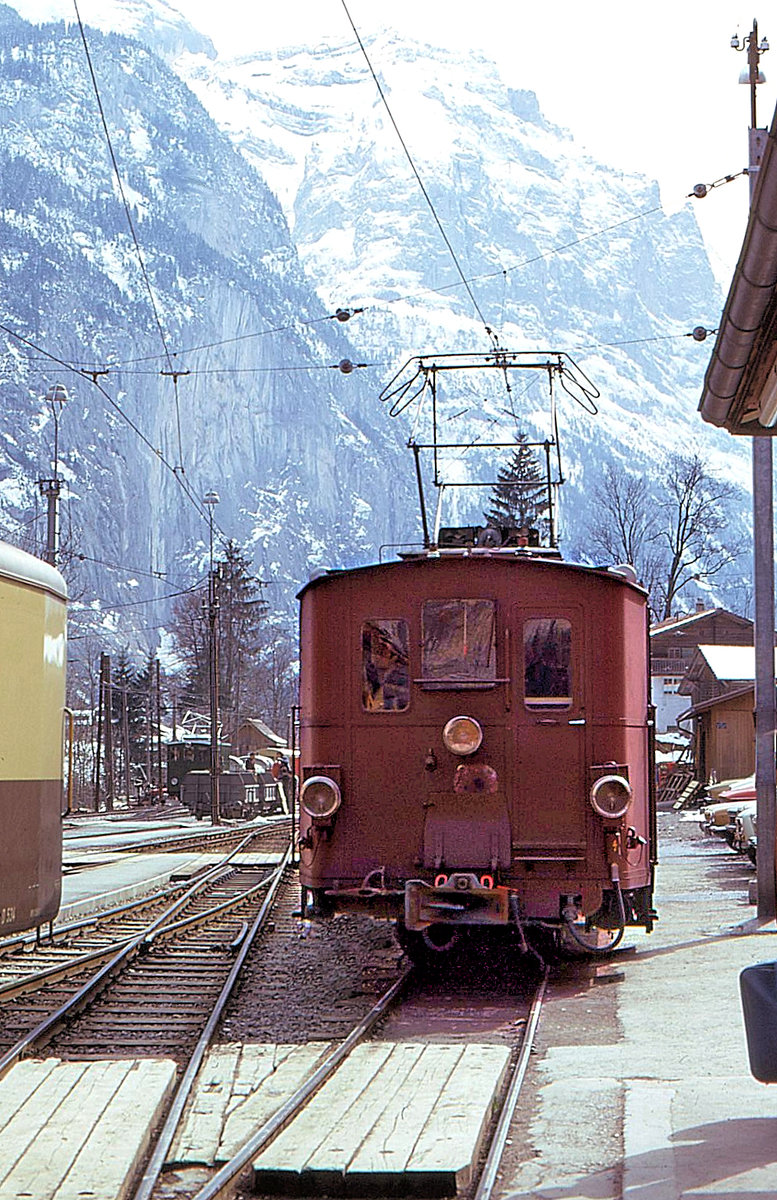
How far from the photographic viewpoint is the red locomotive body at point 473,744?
11.1 m

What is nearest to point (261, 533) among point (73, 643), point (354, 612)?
point (73, 643)

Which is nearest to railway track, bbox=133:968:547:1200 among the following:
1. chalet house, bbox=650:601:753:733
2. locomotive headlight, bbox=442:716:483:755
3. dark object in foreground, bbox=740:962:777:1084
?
dark object in foreground, bbox=740:962:777:1084

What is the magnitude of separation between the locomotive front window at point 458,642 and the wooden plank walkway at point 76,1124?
4.03 metres

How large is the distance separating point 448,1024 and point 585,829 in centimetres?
175

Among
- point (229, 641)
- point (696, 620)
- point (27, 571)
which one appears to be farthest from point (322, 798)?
point (229, 641)

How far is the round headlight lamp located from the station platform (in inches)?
78.2

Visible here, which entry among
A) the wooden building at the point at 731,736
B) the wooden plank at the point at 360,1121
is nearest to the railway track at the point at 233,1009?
the wooden plank at the point at 360,1121

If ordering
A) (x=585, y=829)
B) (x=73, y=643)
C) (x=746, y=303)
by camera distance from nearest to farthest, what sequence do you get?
(x=746, y=303) < (x=585, y=829) < (x=73, y=643)

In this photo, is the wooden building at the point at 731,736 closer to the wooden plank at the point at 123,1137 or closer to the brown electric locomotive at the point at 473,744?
the brown electric locomotive at the point at 473,744

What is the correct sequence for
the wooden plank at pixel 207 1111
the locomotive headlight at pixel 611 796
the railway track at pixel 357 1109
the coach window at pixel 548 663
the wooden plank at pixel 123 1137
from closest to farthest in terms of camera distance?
the wooden plank at pixel 123 1137 < the railway track at pixel 357 1109 < the wooden plank at pixel 207 1111 < the locomotive headlight at pixel 611 796 < the coach window at pixel 548 663

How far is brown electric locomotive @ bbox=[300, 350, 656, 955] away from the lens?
436 inches

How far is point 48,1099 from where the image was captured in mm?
7316

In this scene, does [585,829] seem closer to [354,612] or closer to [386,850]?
[386,850]

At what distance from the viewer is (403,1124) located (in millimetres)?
6930
